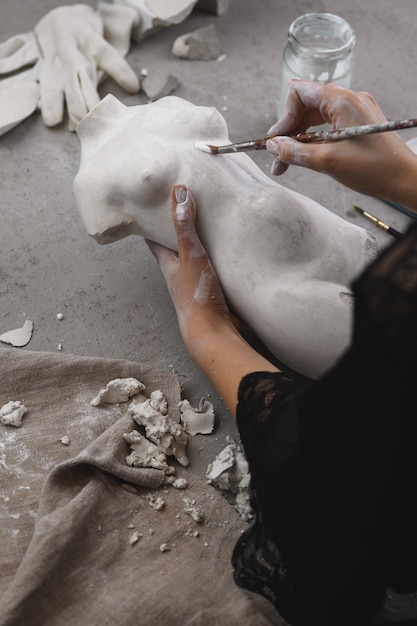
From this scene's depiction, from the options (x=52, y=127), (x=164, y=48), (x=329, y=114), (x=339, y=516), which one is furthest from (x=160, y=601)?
(x=164, y=48)

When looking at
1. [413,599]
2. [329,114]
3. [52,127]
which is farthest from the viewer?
[52,127]

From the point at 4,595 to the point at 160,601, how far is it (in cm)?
33

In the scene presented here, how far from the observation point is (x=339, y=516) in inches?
47.5

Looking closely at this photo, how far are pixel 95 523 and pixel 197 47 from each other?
7.01 feet

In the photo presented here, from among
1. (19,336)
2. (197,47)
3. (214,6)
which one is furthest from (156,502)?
(214,6)

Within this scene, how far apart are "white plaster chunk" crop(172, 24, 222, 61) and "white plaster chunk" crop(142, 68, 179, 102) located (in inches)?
6.8

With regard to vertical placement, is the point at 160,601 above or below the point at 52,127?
below

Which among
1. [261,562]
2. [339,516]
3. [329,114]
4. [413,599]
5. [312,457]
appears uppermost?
[329,114]

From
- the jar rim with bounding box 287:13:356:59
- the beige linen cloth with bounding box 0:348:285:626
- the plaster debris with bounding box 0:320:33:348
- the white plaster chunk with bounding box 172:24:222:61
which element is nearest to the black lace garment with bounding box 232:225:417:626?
the beige linen cloth with bounding box 0:348:285:626

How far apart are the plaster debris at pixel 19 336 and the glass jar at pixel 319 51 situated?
130cm

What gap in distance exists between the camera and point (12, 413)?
1939mm

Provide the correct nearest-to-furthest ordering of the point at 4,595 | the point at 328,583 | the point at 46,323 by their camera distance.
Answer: the point at 328,583 < the point at 4,595 < the point at 46,323

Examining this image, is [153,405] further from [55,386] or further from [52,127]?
[52,127]

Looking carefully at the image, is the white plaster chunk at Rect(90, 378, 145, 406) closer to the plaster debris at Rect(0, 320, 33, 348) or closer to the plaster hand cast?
the plaster debris at Rect(0, 320, 33, 348)
